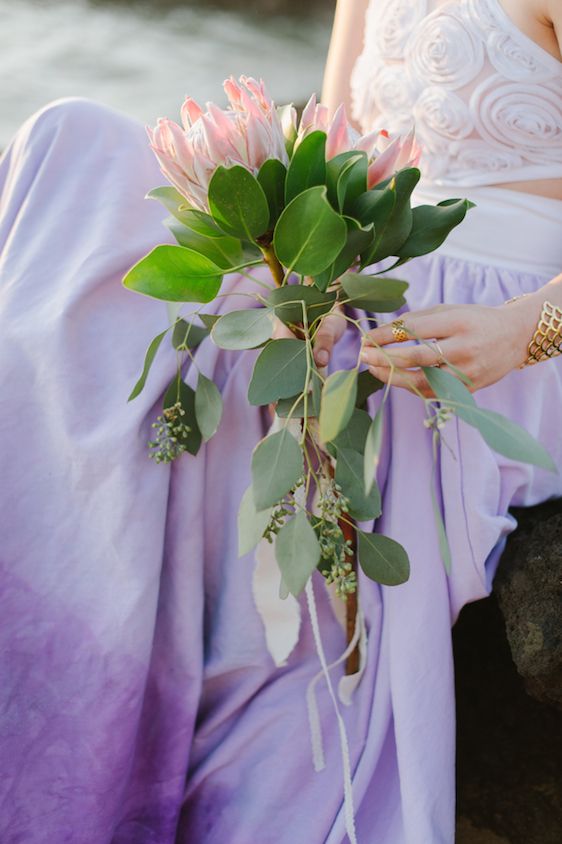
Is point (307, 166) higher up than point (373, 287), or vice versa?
point (307, 166)

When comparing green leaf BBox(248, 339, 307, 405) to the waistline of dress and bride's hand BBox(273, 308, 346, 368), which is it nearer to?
bride's hand BBox(273, 308, 346, 368)

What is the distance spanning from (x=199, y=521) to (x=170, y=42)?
2189 millimetres

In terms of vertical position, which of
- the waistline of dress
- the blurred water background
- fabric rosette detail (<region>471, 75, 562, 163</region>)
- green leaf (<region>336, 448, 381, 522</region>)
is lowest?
green leaf (<region>336, 448, 381, 522</region>)

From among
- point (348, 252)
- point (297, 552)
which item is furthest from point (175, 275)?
point (297, 552)

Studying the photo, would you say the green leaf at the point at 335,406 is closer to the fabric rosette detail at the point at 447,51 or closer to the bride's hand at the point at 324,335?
the bride's hand at the point at 324,335

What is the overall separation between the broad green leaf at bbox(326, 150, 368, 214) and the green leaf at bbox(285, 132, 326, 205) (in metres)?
0.01

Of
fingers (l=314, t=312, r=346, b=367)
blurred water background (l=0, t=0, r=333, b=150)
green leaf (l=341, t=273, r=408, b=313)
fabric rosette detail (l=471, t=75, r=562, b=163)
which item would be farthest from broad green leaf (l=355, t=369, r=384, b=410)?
blurred water background (l=0, t=0, r=333, b=150)

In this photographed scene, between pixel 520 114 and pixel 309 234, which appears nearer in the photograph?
pixel 309 234

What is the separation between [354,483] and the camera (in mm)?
777

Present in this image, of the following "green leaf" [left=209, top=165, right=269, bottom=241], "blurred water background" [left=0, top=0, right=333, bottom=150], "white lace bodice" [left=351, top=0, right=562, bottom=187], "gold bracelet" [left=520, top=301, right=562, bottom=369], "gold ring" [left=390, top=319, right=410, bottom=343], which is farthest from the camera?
"blurred water background" [left=0, top=0, right=333, bottom=150]

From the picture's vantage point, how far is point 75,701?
2.97ft

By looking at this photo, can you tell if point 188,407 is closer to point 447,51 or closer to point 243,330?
point 243,330

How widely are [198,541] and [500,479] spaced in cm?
35

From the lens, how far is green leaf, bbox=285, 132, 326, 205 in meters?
0.73
